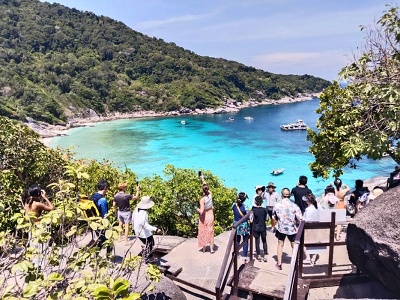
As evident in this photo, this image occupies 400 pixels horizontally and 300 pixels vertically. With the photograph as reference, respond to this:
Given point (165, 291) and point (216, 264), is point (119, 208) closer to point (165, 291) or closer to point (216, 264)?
point (165, 291)

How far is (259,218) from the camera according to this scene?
6.56 metres

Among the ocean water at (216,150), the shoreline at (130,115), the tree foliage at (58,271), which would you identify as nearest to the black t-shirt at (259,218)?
the tree foliage at (58,271)

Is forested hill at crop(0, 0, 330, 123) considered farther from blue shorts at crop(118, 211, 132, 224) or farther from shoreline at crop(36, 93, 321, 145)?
blue shorts at crop(118, 211, 132, 224)

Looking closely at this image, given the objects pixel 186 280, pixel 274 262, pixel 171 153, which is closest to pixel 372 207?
pixel 274 262

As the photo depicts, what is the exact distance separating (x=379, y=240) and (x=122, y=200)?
471 centimetres

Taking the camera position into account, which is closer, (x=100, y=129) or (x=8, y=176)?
(x=8, y=176)

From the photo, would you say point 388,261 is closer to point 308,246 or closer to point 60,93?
point 308,246

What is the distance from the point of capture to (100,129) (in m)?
65.6

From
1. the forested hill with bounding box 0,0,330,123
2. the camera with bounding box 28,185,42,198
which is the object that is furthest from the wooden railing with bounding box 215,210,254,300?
the forested hill with bounding box 0,0,330,123

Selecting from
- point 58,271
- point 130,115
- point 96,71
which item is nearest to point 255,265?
point 58,271

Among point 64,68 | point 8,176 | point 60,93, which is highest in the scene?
point 64,68

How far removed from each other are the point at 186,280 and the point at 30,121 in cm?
6035

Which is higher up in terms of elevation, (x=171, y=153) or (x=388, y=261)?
(x=388, y=261)

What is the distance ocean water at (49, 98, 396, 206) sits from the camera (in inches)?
1318
